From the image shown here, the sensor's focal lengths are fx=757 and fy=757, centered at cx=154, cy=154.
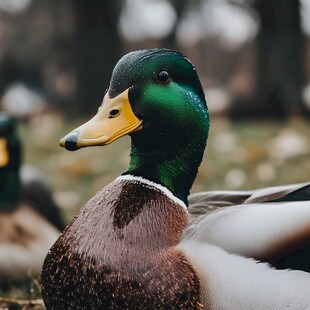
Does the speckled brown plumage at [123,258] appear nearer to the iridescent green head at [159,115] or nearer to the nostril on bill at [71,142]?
the iridescent green head at [159,115]

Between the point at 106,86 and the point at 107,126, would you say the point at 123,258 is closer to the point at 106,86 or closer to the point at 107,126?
the point at 107,126

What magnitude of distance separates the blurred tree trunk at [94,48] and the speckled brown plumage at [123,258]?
24.5 ft

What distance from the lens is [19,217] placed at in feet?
13.0

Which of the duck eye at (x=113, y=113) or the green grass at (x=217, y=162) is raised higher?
the duck eye at (x=113, y=113)

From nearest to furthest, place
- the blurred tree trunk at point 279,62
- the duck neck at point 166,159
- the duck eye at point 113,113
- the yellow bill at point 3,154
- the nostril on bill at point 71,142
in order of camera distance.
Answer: the nostril on bill at point 71,142 → the duck eye at point 113,113 → the duck neck at point 166,159 → the yellow bill at point 3,154 → the blurred tree trunk at point 279,62

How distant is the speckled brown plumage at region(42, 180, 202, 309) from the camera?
204 cm

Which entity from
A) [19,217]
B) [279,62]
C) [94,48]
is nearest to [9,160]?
[19,217]

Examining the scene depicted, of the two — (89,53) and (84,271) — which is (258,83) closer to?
(89,53)

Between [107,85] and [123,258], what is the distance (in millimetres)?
7621

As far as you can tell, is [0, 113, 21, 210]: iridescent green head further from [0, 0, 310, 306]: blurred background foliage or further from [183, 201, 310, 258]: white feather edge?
[183, 201, 310, 258]: white feather edge

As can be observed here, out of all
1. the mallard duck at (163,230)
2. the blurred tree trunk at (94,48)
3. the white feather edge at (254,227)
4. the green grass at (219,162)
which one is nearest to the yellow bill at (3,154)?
the green grass at (219,162)

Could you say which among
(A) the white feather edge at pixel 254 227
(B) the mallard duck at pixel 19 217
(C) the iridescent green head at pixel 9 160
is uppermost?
(A) the white feather edge at pixel 254 227

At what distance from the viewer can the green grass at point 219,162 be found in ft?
18.4

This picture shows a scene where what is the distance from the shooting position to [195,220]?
2.21 m
